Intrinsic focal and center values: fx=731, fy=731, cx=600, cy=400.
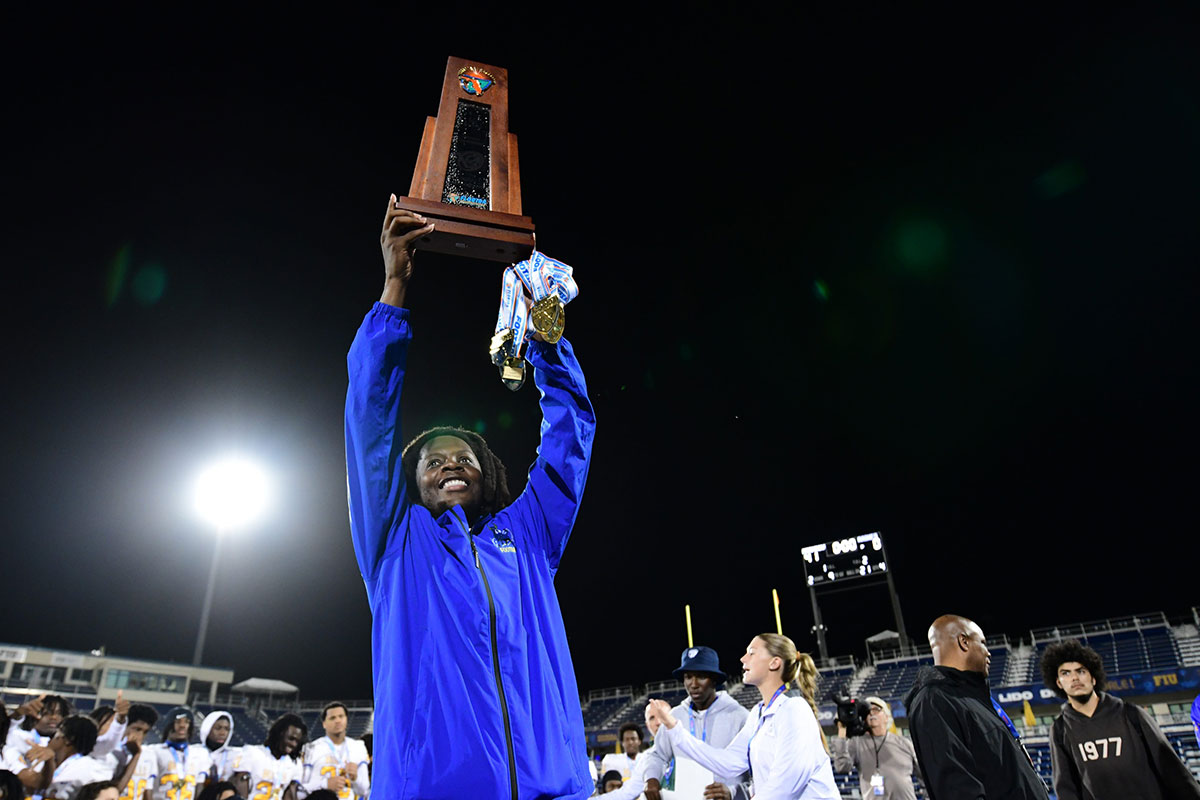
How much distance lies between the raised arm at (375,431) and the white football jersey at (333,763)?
5.62 metres

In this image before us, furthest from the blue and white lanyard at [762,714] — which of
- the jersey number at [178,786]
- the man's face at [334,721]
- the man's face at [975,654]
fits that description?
the jersey number at [178,786]

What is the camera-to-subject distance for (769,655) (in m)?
4.77

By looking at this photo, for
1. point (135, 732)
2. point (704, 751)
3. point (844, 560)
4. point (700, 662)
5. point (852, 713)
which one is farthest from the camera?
point (844, 560)

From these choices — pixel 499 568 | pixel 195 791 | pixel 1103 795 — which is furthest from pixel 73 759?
pixel 1103 795

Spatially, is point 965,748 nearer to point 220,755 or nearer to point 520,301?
point 520,301

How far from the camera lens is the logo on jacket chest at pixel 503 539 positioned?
2.33m

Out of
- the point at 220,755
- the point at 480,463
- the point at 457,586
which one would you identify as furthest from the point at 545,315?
the point at 220,755

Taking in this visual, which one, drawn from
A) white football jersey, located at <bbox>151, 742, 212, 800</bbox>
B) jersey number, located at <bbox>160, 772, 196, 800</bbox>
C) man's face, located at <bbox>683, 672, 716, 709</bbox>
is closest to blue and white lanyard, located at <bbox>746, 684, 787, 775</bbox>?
man's face, located at <bbox>683, 672, 716, 709</bbox>

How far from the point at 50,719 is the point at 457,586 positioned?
816 cm

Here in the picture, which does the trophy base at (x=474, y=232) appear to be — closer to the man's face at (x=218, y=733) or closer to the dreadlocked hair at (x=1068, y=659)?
the dreadlocked hair at (x=1068, y=659)

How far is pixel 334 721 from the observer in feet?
23.2

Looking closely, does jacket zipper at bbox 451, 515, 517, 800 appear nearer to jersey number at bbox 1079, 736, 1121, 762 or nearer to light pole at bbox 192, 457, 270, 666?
jersey number at bbox 1079, 736, 1121, 762

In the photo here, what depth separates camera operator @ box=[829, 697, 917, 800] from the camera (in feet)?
24.6

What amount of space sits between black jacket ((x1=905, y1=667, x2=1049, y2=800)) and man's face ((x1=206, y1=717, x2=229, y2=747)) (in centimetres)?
711
